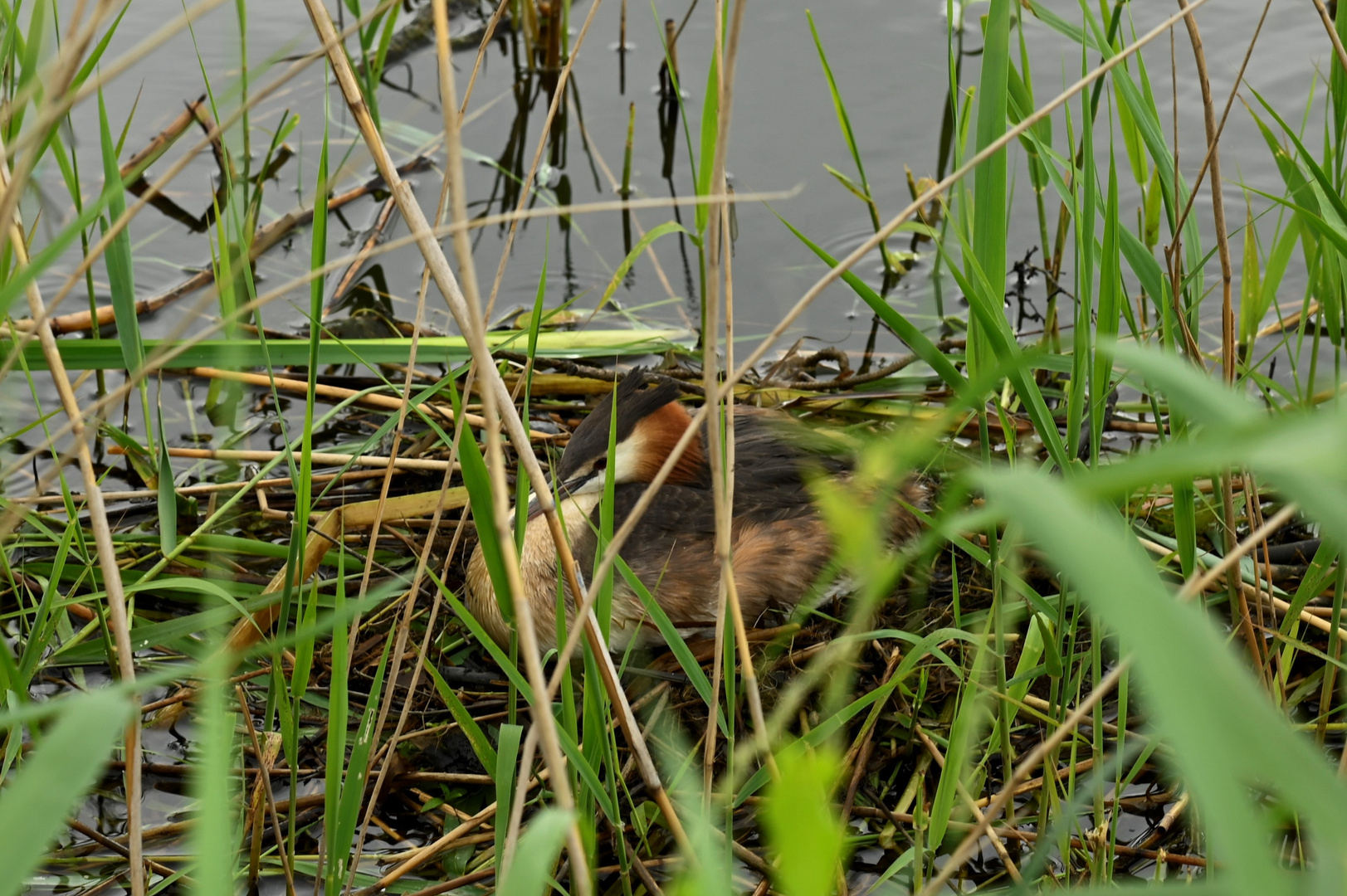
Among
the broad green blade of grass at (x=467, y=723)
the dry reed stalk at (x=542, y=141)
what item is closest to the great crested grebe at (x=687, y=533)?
the broad green blade of grass at (x=467, y=723)

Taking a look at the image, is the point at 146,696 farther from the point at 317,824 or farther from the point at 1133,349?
the point at 1133,349

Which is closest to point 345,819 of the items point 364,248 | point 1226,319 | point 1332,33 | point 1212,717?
point 1212,717

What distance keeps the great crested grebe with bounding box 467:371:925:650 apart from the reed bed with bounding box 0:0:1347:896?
12 cm

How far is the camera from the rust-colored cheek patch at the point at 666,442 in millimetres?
3180

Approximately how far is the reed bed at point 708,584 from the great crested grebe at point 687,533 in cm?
12

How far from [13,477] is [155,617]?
2.46ft

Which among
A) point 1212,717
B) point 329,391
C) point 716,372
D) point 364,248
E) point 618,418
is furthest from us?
point 364,248

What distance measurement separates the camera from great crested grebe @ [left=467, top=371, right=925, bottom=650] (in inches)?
111

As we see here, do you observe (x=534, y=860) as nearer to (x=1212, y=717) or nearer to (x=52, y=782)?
(x=52, y=782)

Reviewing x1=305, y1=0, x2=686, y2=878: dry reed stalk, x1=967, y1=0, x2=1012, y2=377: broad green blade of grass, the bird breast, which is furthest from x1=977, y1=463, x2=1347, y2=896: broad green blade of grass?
the bird breast

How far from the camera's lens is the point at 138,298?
150 inches

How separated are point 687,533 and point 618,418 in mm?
365

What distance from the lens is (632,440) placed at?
10.5ft

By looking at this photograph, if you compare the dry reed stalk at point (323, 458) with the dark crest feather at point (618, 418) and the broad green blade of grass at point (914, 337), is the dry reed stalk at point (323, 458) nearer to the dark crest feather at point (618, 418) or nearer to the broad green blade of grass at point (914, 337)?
the dark crest feather at point (618, 418)
